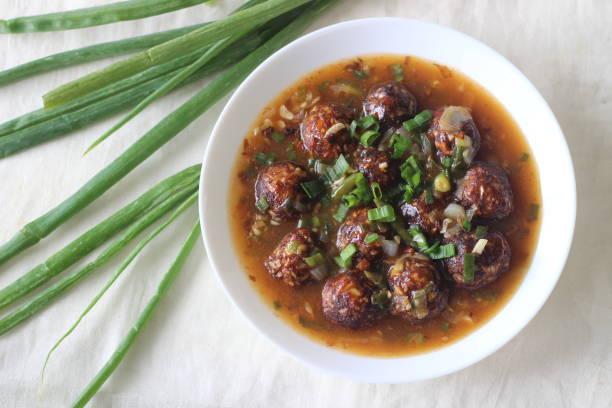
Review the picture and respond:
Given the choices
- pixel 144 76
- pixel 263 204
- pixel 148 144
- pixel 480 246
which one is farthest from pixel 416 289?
pixel 144 76

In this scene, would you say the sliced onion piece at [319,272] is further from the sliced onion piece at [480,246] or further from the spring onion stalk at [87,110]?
the spring onion stalk at [87,110]

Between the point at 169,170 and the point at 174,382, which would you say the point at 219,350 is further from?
the point at 169,170

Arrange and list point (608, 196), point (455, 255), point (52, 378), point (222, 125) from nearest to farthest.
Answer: point (455, 255)
point (222, 125)
point (608, 196)
point (52, 378)

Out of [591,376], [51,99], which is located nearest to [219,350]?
[51,99]

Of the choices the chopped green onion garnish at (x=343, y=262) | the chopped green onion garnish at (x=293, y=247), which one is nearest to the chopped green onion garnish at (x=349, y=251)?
→ the chopped green onion garnish at (x=343, y=262)

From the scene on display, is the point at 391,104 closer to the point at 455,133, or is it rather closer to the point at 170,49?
the point at 455,133

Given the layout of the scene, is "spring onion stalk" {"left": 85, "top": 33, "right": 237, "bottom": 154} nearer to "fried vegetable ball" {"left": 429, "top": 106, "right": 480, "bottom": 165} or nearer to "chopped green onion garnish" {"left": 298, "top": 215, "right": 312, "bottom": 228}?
"chopped green onion garnish" {"left": 298, "top": 215, "right": 312, "bottom": 228}

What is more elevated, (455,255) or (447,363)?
(455,255)
